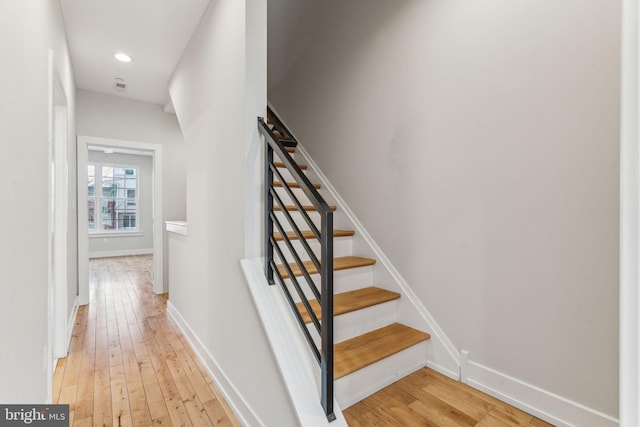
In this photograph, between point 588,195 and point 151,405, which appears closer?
point 588,195

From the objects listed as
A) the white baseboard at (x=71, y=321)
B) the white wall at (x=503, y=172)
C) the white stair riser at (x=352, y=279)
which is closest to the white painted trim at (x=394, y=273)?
the white wall at (x=503, y=172)

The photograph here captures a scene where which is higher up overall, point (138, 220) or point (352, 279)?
point (138, 220)

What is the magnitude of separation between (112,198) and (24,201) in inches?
314

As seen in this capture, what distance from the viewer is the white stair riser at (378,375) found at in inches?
59.2

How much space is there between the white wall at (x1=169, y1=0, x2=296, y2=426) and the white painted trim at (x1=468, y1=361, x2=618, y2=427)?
1132 millimetres

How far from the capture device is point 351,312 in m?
1.83

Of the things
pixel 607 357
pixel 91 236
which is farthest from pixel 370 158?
pixel 91 236

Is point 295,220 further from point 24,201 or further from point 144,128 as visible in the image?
point 144,128

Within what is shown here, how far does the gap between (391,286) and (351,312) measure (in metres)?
0.48

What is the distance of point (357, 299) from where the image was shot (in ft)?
6.54

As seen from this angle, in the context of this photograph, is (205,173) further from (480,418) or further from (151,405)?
(480,418)

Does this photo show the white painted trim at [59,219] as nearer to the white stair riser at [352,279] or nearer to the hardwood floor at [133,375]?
the hardwood floor at [133,375]

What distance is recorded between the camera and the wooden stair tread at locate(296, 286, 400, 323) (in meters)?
1.78

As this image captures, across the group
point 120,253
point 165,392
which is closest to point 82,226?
point 165,392
